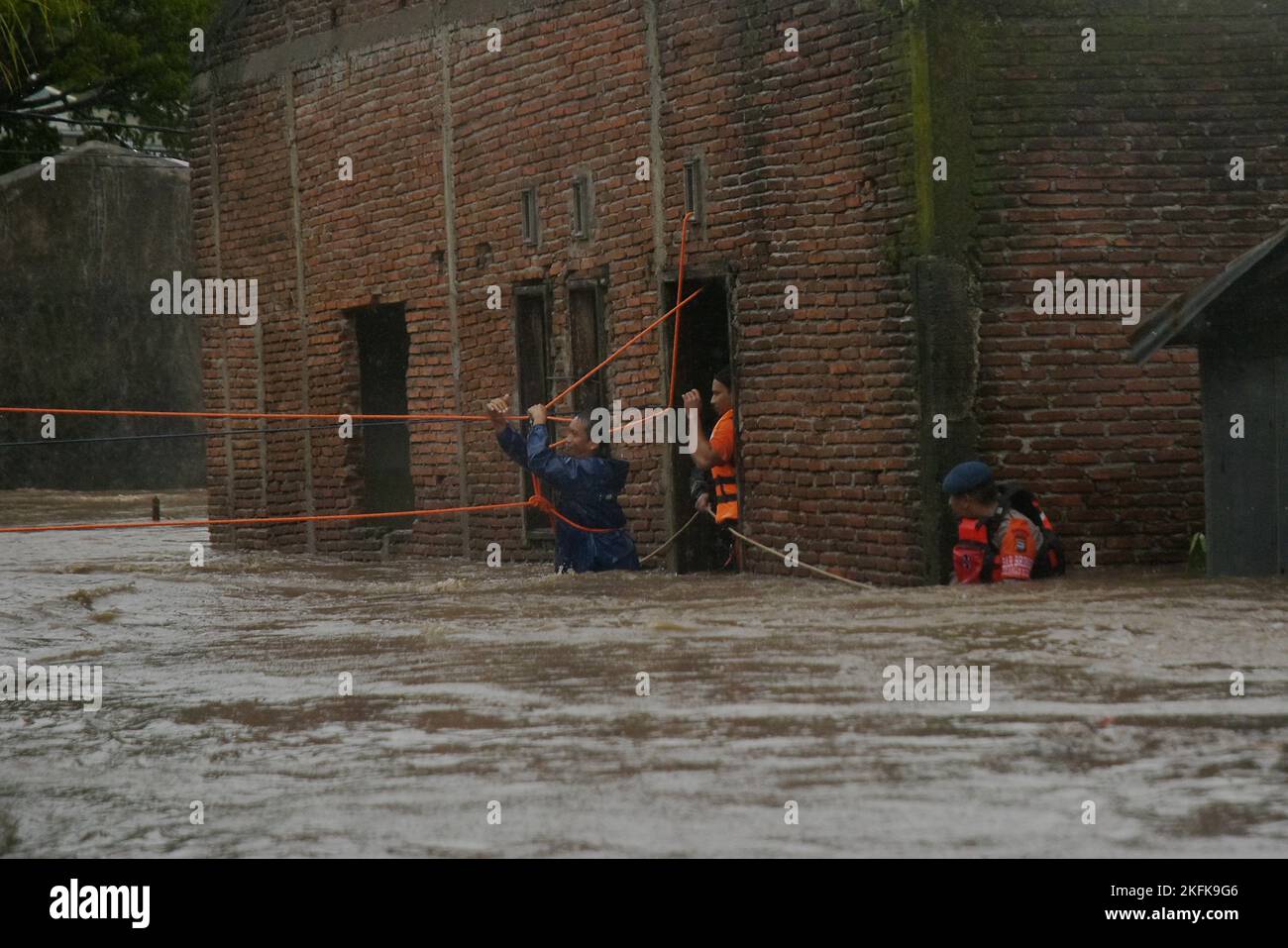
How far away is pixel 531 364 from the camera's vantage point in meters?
17.1

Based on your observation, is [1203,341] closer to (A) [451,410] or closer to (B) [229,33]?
(A) [451,410]

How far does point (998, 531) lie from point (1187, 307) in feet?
5.53

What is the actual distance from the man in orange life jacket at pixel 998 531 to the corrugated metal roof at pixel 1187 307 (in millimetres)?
1130

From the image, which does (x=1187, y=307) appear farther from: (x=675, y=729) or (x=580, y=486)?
(x=675, y=729)

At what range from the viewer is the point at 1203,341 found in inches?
472

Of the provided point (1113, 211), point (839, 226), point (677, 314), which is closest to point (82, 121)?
point (677, 314)

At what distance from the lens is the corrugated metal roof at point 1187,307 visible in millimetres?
11414

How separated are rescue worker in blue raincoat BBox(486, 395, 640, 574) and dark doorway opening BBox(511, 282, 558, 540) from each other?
1645 millimetres

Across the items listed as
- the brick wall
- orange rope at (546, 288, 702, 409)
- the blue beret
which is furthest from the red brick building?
the blue beret

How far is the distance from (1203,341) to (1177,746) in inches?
200

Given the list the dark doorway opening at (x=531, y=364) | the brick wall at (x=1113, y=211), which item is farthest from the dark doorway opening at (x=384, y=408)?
the brick wall at (x=1113, y=211)

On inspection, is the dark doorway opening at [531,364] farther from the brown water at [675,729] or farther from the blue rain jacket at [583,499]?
the brown water at [675,729]

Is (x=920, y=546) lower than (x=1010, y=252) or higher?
lower
